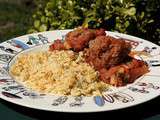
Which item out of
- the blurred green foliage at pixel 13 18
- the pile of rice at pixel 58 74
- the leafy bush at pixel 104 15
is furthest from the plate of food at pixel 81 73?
the blurred green foliage at pixel 13 18

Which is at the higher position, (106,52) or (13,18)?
(106,52)

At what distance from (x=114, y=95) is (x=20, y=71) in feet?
1.34

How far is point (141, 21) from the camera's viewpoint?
104 inches

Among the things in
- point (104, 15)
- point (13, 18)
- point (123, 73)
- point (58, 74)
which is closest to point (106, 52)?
point (123, 73)

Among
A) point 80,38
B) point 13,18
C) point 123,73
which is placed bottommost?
point 13,18

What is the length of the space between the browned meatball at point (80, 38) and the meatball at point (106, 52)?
9cm

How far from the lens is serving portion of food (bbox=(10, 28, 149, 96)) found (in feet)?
5.99

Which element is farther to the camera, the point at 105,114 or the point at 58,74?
the point at 58,74

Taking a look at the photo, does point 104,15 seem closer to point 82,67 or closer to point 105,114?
point 82,67

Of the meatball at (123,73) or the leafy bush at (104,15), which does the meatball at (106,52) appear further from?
the leafy bush at (104,15)

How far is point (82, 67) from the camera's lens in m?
1.91

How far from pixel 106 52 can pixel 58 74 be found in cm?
21

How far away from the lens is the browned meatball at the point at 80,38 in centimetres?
203

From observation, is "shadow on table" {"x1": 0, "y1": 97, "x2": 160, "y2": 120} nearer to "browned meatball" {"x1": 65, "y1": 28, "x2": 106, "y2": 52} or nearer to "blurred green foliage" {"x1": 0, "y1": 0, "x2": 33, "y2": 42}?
"browned meatball" {"x1": 65, "y1": 28, "x2": 106, "y2": 52}
